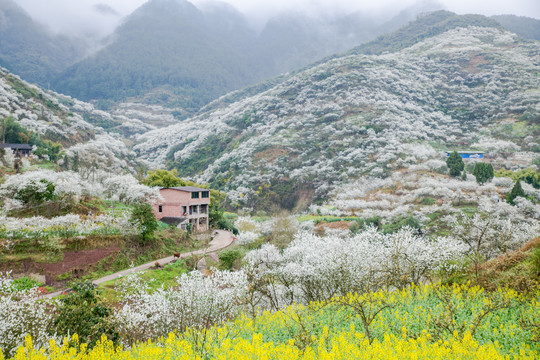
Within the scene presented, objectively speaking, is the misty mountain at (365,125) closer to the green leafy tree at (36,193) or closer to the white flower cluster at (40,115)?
the white flower cluster at (40,115)

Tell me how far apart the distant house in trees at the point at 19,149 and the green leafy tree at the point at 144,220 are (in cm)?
3003

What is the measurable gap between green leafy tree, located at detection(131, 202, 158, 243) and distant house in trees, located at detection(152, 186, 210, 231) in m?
11.1

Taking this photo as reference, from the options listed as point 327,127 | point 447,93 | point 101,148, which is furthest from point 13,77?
point 447,93

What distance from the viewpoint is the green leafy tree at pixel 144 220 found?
30219 mm

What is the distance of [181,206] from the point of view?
43.9 metres

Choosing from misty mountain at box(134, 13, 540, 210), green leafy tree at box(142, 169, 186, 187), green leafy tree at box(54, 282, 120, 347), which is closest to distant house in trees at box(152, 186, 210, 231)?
green leafy tree at box(142, 169, 186, 187)

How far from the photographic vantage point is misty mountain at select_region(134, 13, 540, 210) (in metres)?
71.4

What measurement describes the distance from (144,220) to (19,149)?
33288 millimetres

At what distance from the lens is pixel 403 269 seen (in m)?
18.6

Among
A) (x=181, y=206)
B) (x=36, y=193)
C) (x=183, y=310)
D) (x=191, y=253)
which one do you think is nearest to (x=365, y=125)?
(x=181, y=206)

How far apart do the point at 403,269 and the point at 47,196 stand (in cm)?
3084

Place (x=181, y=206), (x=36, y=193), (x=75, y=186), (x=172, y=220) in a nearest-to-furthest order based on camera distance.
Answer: (x=36, y=193), (x=75, y=186), (x=172, y=220), (x=181, y=206)

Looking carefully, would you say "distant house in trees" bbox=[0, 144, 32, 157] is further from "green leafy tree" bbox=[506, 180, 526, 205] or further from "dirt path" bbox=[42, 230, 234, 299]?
"green leafy tree" bbox=[506, 180, 526, 205]

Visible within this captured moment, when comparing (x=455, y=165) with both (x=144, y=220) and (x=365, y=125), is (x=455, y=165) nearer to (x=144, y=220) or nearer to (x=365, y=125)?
(x=365, y=125)
